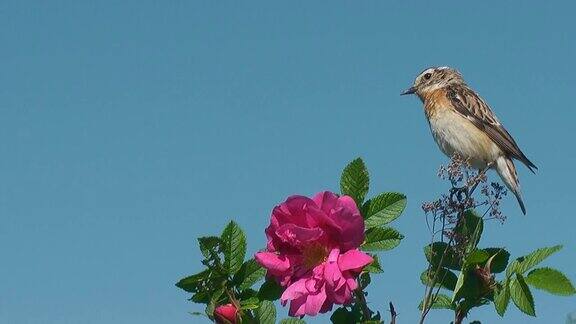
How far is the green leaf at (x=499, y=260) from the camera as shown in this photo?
145 inches

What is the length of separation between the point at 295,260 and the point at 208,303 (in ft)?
1.50

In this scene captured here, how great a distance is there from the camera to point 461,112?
12.1 meters

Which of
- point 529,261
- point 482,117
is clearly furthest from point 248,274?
point 482,117

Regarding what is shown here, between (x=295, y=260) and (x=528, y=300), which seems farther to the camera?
(x=528, y=300)

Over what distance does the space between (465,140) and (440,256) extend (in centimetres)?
802

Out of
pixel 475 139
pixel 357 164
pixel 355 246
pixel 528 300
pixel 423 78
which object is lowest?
pixel 528 300

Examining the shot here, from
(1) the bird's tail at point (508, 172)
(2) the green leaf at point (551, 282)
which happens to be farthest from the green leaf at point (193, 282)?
(1) the bird's tail at point (508, 172)

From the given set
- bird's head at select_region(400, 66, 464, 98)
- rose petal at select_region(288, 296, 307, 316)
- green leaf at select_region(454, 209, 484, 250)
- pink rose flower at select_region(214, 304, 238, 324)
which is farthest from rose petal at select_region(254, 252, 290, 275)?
bird's head at select_region(400, 66, 464, 98)

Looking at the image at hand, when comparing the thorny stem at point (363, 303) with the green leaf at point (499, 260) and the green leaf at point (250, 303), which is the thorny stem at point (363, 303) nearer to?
the green leaf at point (250, 303)

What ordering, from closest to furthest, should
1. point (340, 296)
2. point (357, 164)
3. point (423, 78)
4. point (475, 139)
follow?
point (340, 296), point (357, 164), point (475, 139), point (423, 78)

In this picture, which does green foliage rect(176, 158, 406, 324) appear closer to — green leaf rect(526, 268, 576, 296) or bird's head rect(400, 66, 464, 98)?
green leaf rect(526, 268, 576, 296)

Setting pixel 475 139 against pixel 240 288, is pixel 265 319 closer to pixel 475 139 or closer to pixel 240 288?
pixel 240 288

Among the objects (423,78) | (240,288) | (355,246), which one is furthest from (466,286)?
(423,78)

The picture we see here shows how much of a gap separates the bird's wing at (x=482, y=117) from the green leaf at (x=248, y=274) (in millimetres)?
8059
